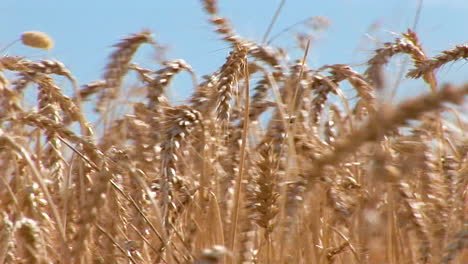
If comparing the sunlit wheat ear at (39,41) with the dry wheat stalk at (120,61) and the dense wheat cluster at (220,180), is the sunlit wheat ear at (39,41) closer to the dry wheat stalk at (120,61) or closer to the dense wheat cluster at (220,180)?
the dense wheat cluster at (220,180)

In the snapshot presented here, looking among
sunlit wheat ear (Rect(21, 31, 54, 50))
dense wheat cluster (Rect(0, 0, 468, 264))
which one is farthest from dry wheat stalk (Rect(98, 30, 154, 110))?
sunlit wheat ear (Rect(21, 31, 54, 50))

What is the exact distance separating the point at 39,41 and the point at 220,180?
2.07 ft

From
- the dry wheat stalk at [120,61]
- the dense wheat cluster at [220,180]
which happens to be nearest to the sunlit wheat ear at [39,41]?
the dense wheat cluster at [220,180]

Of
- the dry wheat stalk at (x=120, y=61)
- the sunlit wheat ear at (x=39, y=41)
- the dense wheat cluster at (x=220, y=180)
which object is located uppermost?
the sunlit wheat ear at (x=39, y=41)

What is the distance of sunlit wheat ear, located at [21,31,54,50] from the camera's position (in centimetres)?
180

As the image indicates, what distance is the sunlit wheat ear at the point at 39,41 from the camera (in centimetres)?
180

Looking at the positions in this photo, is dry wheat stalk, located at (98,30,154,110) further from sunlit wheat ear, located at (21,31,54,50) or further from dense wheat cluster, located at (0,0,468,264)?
sunlit wheat ear, located at (21,31,54,50)

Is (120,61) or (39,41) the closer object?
(39,41)

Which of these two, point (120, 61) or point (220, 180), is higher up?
point (120, 61)

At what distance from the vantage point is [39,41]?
5.92 ft

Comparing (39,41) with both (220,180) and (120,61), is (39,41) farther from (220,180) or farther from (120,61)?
(220,180)

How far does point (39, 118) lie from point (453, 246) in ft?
2.91

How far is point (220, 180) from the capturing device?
6.61ft

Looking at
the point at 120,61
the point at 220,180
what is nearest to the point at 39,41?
the point at 120,61
